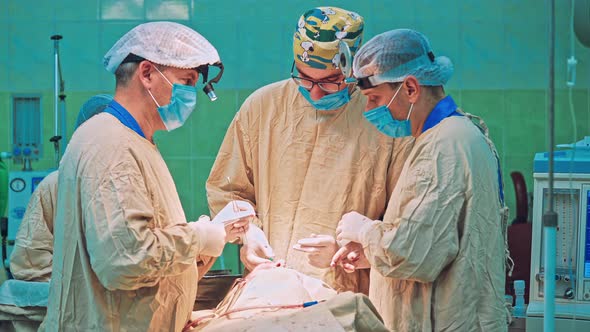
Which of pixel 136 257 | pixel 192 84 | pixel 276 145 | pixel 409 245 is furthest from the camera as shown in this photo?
pixel 276 145

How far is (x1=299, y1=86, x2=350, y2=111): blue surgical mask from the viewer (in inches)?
120

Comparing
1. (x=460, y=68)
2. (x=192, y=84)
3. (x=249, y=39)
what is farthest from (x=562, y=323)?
(x=249, y=39)

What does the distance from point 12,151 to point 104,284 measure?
3.19 metres

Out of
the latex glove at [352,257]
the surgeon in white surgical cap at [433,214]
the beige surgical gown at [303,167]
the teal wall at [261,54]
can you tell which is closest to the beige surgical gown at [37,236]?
the beige surgical gown at [303,167]

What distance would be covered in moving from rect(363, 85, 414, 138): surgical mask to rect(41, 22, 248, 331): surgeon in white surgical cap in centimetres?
51

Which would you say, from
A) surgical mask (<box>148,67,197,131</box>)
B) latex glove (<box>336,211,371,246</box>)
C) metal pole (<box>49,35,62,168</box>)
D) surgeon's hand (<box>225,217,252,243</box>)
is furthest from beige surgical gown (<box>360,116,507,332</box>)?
metal pole (<box>49,35,62,168</box>)

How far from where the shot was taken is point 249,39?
5.39 m

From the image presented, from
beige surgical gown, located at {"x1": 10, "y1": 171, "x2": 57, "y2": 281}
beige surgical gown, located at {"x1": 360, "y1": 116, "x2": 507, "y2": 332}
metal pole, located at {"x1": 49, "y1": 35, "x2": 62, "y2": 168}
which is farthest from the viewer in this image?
metal pole, located at {"x1": 49, "y1": 35, "x2": 62, "y2": 168}

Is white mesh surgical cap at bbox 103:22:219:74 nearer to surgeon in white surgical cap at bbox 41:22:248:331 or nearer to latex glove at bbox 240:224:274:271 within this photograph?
surgeon in white surgical cap at bbox 41:22:248:331

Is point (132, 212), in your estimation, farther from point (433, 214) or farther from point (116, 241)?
point (433, 214)

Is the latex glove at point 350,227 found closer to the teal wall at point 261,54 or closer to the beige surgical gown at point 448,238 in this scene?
the beige surgical gown at point 448,238

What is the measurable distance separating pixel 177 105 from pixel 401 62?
67 cm

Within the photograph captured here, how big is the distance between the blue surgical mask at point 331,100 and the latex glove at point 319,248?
0.46 metres

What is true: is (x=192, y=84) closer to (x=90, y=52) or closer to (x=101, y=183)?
(x=101, y=183)
